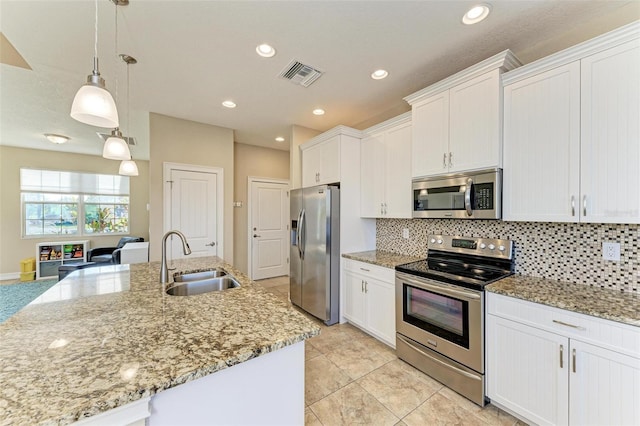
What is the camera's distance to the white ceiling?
5.65ft

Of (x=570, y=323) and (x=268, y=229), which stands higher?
(x=268, y=229)

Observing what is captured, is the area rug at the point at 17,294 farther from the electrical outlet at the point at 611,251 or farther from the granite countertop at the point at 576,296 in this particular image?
the electrical outlet at the point at 611,251

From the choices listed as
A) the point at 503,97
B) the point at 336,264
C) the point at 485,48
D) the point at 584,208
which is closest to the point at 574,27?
the point at 485,48

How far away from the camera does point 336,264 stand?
316 centimetres

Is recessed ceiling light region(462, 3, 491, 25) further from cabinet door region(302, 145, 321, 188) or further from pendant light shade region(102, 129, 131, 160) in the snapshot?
pendant light shade region(102, 129, 131, 160)

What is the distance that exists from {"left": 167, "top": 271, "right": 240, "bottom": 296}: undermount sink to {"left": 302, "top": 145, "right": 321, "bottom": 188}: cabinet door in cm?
196

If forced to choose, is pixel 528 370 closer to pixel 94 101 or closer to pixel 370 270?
pixel 370 270

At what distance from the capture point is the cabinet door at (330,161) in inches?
126

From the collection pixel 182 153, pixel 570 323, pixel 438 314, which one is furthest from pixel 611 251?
pixel 182 153

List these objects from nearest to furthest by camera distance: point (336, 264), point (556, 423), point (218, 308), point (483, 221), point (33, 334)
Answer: point (33, 334) → point (218, 308) → point (556, 423) → point (483, 221) → point (336, 264)

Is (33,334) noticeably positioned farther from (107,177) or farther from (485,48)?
(107,177)

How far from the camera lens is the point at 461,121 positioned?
2158mm

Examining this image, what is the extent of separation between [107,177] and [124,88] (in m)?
4.82

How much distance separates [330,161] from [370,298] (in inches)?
69.4
